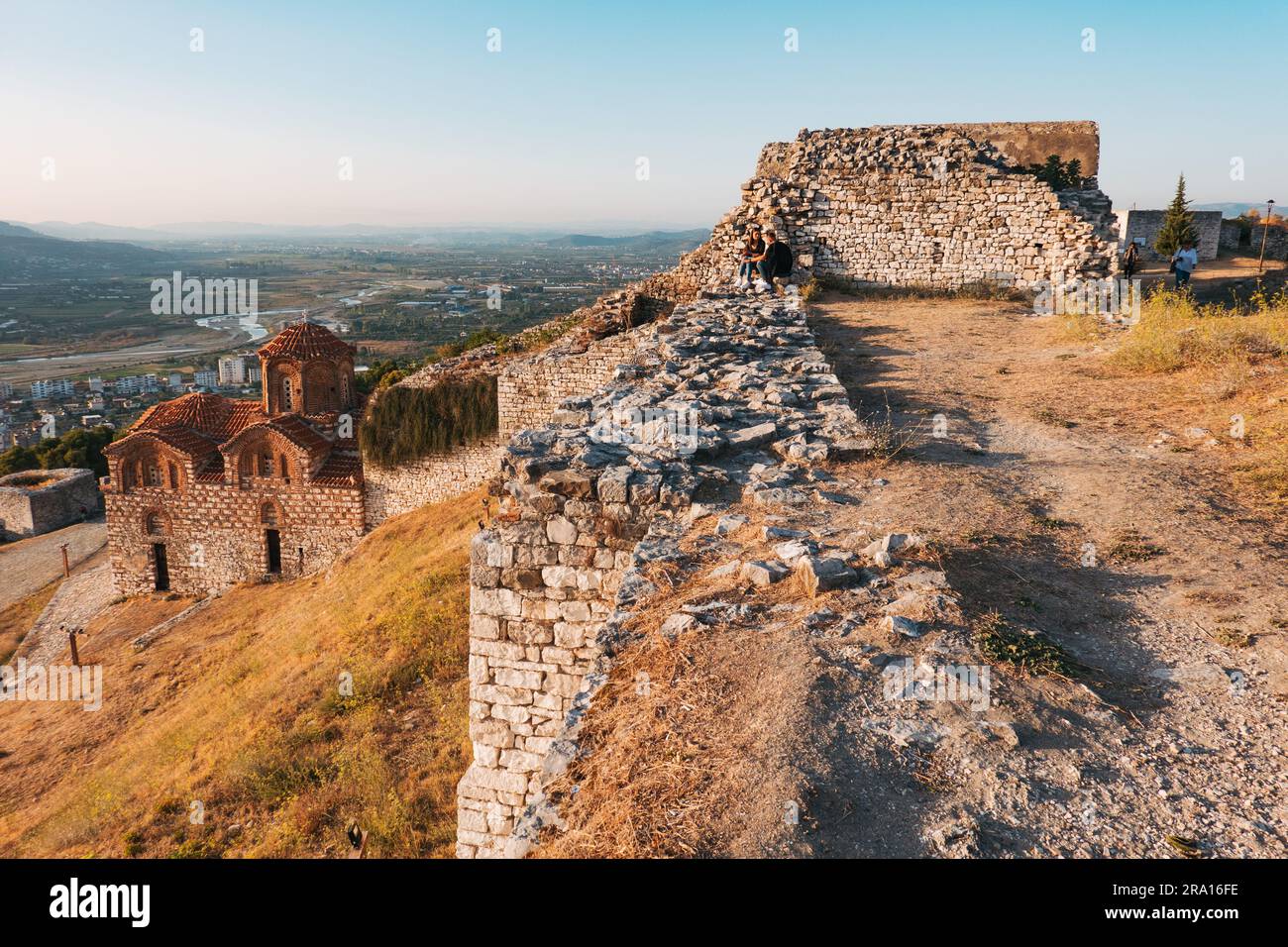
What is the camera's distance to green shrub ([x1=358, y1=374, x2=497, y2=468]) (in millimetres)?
16359

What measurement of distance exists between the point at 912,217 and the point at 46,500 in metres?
31.7

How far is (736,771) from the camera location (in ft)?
7.29

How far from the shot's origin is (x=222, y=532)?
19703 mm

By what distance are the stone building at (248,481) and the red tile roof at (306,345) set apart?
3 centimetres

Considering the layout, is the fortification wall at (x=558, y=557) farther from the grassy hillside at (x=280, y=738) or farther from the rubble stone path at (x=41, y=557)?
the rubble stone path at (x=41, y=557)

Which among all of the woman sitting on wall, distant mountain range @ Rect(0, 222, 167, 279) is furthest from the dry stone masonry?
distant mountain range @ Rect(0, 222, 167, 279)

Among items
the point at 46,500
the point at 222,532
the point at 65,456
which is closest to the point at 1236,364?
the point at 222,532

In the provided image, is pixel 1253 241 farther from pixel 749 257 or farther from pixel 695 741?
pixel 695 741

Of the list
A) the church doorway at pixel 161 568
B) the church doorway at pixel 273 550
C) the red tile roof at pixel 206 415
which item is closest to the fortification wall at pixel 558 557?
the church doorway at pixel 273 550

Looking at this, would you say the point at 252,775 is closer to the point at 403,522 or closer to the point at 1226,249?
the point at 403,522

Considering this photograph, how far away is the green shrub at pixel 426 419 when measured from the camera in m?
16.4
